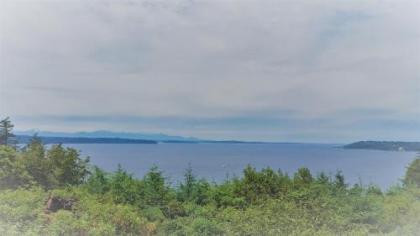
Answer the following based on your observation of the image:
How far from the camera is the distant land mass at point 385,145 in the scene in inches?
122

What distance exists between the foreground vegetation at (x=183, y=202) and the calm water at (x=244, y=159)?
0.19 feet

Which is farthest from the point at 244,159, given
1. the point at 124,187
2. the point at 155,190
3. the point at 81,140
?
the point at 81,140

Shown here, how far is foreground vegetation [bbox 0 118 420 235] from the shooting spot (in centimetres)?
272

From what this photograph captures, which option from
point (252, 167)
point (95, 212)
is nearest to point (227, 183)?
point (252, 167)

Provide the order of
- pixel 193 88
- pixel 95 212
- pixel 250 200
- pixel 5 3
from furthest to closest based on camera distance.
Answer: pixel 250 200 → pixel 193 88 → pixel 95 212 → pixel 5 3

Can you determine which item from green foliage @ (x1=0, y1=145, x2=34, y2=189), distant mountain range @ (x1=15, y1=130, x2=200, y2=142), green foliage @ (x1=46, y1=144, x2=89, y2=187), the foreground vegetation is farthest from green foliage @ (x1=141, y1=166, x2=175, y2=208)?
green foliage @ (x1=0, y1=145, x2=34, y2=189)

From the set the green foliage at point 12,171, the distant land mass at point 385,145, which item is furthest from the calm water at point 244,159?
the green foliage at point 12,171

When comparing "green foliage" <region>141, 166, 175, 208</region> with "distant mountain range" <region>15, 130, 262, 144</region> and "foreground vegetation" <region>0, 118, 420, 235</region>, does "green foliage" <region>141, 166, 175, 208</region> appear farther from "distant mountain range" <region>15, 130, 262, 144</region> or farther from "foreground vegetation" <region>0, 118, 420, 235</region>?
"distant mountain range" <region>15, 130, 262, 144</region>

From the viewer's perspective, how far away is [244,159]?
3182 millimetres

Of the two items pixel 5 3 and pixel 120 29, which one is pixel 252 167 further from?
pixel 5 3

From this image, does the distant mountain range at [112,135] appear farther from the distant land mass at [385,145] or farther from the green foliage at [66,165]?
the distant land mass at [385,145]

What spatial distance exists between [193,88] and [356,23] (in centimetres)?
105

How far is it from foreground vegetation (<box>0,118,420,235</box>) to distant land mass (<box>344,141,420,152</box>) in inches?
7.6

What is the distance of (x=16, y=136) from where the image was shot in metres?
3.02
